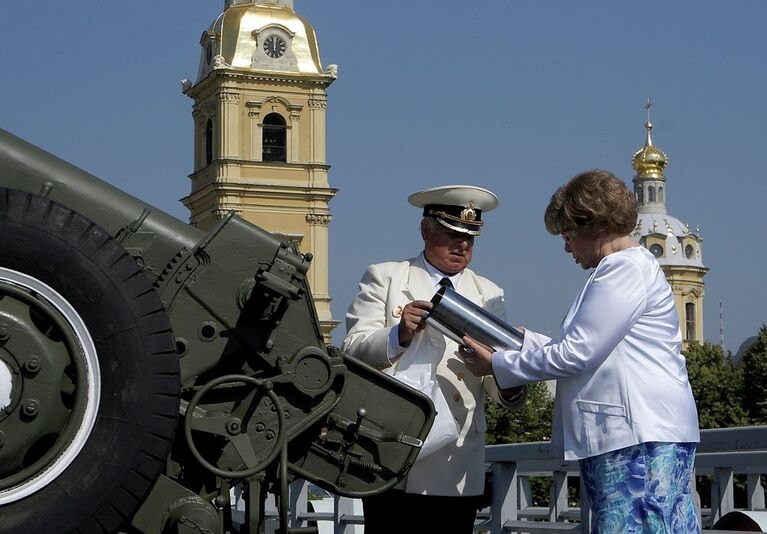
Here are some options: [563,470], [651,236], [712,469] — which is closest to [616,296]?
[712,469]

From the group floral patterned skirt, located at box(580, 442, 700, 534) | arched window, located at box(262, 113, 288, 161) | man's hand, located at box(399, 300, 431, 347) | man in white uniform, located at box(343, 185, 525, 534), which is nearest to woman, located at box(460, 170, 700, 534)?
floral patterned skirt, located at box(580, 442, 700, 534)

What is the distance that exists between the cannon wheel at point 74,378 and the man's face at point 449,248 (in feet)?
6.06

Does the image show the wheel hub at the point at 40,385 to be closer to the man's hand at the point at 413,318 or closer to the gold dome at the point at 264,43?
the man's hand at the point at 413,318

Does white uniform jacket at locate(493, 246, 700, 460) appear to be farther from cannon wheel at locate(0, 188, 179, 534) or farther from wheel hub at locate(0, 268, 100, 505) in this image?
wheel hub at locate(0, 268, 100, 505)

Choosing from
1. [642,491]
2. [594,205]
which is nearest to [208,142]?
[594,205]

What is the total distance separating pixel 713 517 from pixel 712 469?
402mm

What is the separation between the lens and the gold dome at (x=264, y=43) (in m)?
82.4

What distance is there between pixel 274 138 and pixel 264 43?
4793 millimetres

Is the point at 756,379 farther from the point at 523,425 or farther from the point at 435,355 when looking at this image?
the point at 435,355

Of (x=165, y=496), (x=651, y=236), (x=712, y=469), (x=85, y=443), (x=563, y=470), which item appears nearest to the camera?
(x=85, y=443)

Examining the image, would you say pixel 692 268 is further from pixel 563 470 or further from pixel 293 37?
pixel 563 470

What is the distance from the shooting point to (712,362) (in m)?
65.4

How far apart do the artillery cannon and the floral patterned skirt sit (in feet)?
2.07

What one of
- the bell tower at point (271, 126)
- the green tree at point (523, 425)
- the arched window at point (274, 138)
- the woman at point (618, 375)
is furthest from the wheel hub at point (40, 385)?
the arched window at point (274, 138)
